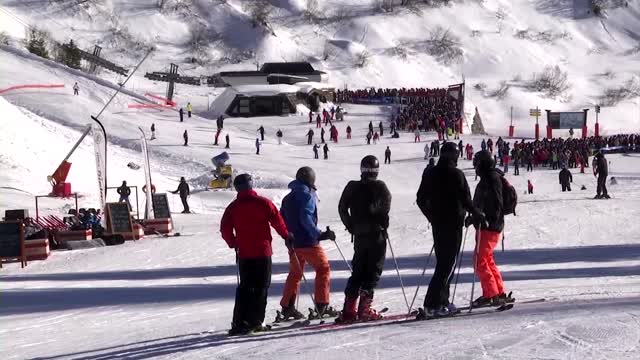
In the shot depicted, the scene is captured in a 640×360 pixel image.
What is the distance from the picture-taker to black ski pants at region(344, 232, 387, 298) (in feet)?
26.3

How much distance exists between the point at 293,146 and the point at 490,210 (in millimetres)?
37814

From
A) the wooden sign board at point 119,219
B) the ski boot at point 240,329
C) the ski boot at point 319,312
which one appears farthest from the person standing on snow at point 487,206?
the wooden sign board at point 119,219

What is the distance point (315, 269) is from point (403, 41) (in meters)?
84.7

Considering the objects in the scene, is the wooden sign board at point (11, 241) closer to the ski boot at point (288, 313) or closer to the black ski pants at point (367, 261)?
the ski boot at point (288, 313)

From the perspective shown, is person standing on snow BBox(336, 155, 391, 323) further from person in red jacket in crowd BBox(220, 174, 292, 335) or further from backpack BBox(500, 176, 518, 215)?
backpack BBox(500, 176, 518, 215)

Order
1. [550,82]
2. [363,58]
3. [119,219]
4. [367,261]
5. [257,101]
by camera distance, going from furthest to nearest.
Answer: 1. [363,58]
2. [550,82]
3. [257,101]
4. [119,219]
5. [367,261]

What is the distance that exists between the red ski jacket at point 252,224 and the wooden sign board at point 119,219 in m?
11.5

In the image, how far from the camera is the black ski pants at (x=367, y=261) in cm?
801

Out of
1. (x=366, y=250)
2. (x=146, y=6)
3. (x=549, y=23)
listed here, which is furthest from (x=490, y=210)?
(x=549, y=23)

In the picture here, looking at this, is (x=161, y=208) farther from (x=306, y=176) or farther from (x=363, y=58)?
(x=363, y=58)

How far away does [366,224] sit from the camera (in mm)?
7949

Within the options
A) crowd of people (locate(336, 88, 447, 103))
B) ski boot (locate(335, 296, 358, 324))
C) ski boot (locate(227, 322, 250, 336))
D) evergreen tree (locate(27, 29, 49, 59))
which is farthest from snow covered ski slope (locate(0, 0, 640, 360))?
crowd of people (locate(336, 88, 447, 103))

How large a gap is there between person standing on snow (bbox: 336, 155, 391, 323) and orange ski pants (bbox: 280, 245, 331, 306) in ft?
1.27

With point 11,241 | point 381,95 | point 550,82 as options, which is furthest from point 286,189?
point 550,82
